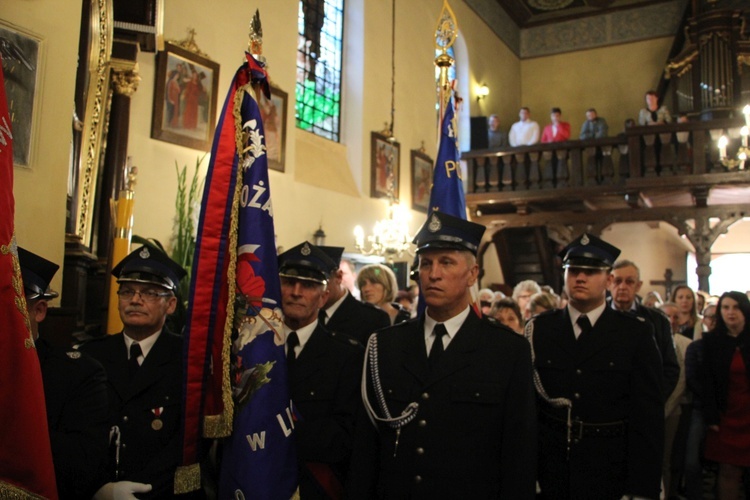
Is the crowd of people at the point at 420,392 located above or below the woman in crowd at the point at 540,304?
below

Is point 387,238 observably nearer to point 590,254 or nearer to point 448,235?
point 590,254

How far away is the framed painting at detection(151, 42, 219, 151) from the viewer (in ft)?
20.9

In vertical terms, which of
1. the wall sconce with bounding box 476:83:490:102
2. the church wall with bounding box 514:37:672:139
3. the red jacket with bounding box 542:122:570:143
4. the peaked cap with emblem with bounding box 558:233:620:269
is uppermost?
the church wall with bounding box 514:37:672:139

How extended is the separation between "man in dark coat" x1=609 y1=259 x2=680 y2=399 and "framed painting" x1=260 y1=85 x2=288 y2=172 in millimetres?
4836

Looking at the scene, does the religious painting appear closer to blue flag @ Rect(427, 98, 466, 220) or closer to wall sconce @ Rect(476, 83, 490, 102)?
blue flag @ Rect(427, 98, 466, 220)

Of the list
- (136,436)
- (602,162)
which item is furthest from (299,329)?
(602,162)

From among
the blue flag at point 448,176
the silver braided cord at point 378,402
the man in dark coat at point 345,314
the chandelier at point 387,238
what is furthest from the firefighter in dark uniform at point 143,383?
the chandelier at point 387,238

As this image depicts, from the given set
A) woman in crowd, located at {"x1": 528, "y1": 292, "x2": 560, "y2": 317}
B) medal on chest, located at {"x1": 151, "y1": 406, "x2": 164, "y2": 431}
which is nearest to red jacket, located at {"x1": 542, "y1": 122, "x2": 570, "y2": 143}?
woman in crowd, located at {"x1": 528, "y1": 292, "x2": 560, "y2": 317}

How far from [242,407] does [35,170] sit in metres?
1.74

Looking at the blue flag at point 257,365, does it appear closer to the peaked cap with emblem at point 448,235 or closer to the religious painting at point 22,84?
the peaked cap with emblem at point 448,235

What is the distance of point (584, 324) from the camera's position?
2.82m

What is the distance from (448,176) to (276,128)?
4.55m

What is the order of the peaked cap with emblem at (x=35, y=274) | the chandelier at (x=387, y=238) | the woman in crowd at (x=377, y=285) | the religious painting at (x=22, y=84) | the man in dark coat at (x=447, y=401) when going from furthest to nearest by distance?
the chandelier at (x=387, y=238), the woman in crowd at (x=377, y=285), the religious painting at (x=22, y=84), the peaked cap with emblem at (x=35, y=274), the man in dark coat at (x=447, y=401)

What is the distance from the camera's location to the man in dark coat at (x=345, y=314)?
141 inches
